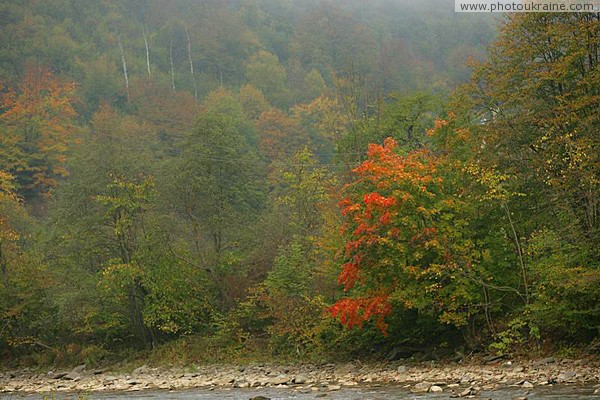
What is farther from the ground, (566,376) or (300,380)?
(566,376)

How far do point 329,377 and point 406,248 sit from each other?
5128 millimetres

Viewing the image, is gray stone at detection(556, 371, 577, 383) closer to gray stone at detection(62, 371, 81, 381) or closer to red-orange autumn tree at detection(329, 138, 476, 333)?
red-orange autumn tree at detection(329, 138, 476, 333)

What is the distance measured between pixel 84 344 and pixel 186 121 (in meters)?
38.8

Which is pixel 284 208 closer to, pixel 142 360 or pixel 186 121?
pixel 142 360

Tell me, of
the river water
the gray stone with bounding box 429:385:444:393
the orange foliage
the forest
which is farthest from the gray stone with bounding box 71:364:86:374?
the gray stone with bounding box 429:385:444:393

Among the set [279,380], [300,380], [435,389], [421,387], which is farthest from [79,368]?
[435,389]

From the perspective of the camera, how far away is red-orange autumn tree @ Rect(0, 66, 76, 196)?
62.6 m

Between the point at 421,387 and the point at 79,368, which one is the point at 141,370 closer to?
the point at 79,368

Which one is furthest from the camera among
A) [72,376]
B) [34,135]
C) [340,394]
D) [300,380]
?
[34,135]

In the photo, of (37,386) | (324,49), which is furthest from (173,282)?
(324,49)

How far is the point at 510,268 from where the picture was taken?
25.0 m

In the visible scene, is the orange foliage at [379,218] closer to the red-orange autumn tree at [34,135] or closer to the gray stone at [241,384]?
the gray stone at [241,384]

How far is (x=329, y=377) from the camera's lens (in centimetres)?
2614

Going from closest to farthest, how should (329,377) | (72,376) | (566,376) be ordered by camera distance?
(566,376), (329,377), (72,376)
